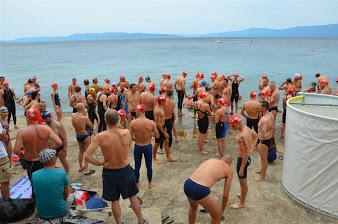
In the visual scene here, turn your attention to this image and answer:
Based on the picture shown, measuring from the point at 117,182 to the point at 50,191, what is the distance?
1046mm

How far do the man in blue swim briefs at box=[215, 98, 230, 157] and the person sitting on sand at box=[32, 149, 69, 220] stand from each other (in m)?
4.89

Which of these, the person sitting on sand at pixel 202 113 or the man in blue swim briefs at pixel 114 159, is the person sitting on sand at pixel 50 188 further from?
the person sitting on sand at pixel 202 113

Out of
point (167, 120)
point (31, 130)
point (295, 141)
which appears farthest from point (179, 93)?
point (31, 130)

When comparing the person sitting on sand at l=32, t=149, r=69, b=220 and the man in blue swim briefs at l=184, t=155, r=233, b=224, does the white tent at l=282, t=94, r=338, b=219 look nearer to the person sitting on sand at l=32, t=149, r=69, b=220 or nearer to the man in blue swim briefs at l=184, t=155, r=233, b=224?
the man in blue swim briefs at l=184, t=155, r=233, b=224

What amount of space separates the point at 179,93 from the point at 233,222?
8.60 m

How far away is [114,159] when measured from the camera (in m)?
4.95

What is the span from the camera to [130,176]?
5109 millimetres

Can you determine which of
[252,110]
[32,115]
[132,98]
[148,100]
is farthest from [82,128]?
[252,110]

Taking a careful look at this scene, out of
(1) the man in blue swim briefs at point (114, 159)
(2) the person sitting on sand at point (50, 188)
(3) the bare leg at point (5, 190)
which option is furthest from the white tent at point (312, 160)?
(3) the bare leg at point (5, 190)

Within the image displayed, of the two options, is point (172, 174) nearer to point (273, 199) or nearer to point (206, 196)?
point (273, 199)

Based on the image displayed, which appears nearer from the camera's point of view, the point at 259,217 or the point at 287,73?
the point at 259,217

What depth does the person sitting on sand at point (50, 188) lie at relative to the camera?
4.32 metres

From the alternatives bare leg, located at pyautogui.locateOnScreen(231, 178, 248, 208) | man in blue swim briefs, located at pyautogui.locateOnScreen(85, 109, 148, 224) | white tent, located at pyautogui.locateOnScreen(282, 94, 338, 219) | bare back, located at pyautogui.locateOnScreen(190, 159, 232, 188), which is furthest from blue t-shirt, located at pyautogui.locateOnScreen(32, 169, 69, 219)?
white tent, located at pyautogui.locateOnScreen(282, 94, 338, 219)

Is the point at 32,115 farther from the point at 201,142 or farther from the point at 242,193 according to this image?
the point at 201,142
